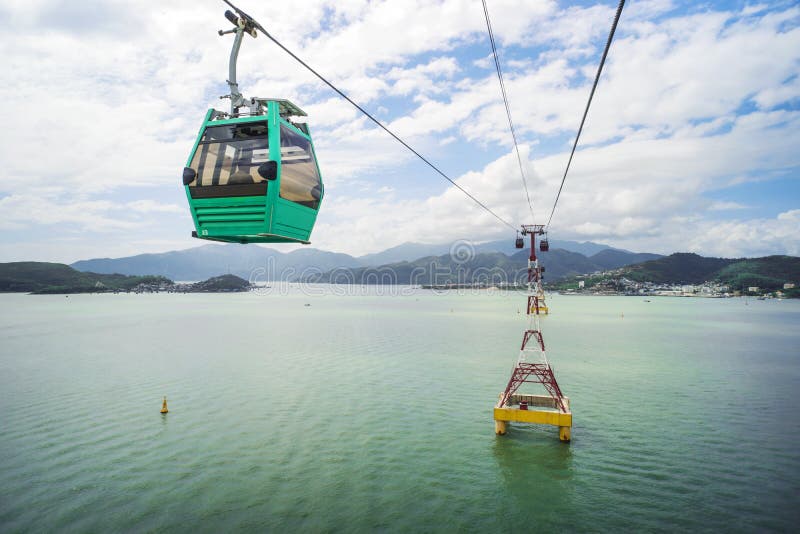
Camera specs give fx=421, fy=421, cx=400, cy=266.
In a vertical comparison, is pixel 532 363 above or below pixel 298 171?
below

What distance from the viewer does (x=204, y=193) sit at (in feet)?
27.7

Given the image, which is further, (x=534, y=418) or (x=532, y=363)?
(x=532, y=363)

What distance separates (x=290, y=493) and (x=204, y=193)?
53.4 feet

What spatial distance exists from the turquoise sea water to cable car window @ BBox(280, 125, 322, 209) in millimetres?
14245

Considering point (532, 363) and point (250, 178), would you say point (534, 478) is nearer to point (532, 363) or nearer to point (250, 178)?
point (532, 363)

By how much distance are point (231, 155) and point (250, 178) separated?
72cm

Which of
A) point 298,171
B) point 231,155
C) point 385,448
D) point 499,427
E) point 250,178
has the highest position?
point 231,155

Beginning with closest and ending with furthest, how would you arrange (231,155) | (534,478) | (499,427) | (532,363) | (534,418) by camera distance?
1. (231,155)
2. (534,478)
3. (534,418)
4. (499,427)
5. (532,363)

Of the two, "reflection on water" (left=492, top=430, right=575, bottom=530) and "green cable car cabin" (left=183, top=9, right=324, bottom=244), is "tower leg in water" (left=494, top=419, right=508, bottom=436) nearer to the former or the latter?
"reflection on water" (left=492, top=430, right=575, bottom=530)

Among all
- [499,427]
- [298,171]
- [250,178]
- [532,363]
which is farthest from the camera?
[532,363]

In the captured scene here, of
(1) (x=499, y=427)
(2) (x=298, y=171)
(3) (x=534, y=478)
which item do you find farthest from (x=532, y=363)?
(2) (x=298, y=171)

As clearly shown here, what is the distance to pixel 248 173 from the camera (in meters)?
7.96

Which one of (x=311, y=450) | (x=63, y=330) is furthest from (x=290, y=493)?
(x=63, y=330)

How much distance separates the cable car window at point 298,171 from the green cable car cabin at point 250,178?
19 mm
